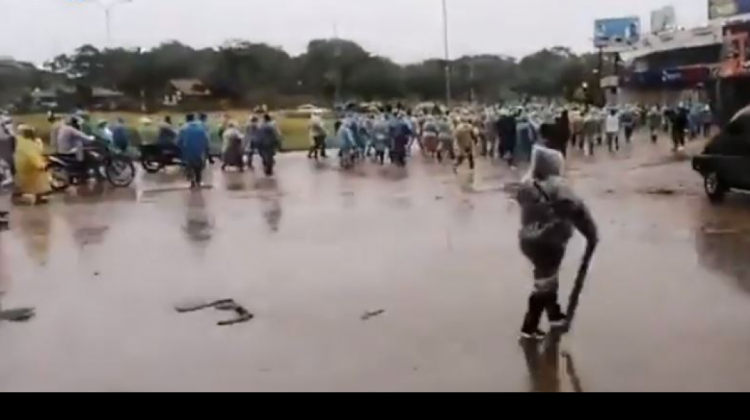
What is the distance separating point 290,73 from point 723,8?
109 centimetres

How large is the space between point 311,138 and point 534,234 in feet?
2.27

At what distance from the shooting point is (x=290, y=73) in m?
3.07

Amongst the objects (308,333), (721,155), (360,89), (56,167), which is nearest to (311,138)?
(360,89)

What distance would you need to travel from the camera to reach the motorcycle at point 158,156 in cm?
330

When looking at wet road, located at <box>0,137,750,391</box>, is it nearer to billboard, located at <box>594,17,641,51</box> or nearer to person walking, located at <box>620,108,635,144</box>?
person walking, located at <box>620,108,635,144</box>

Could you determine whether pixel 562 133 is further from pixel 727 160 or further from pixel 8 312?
pixel 8 312

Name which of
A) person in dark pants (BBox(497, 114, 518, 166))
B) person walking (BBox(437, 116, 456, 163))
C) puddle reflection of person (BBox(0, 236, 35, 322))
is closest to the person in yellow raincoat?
puddle reflection of person (BBox(0, 236, 35, 322))

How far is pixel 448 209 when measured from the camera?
3252 millimetres

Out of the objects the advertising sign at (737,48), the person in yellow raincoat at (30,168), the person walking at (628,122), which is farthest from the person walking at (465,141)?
the person in yellow raincoat at (30,168)

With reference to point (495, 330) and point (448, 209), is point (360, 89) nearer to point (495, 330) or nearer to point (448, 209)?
point (448, 209)

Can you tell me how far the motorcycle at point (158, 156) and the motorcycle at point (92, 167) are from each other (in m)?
0.05

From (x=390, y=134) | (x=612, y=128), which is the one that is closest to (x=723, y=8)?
(x=612, y=128)

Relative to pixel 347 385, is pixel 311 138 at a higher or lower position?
higher

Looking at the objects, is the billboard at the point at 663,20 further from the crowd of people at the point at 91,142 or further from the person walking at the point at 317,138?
the crowd of people at the point at 91,142
